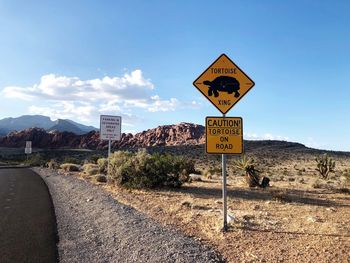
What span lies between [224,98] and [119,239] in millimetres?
3772

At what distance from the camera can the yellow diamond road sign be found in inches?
376

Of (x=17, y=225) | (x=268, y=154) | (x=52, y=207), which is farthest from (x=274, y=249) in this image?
(x=268, y=154)

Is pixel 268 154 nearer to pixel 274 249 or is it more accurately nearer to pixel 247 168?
pixel 247 168

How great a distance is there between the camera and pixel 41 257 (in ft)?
25.2

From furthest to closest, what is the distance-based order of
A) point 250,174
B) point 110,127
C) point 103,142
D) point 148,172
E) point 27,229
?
1. point 103,142
2. point 110,127
3. point 250,174
4. point 148,172
5. point 27,229

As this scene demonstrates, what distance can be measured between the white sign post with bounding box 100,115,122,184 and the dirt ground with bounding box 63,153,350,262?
419cm

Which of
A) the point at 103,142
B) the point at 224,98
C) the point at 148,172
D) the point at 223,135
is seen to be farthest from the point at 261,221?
the point at 103,142

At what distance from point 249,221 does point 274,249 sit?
252 centimetres

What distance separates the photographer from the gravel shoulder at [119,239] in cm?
759

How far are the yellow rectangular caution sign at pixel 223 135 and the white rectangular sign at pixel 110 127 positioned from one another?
11760 mm

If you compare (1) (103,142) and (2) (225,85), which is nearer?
(2) (225,85)

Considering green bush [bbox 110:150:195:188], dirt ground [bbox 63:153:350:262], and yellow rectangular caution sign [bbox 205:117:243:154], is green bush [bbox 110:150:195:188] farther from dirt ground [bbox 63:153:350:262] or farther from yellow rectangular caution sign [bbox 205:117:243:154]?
yellow rectangular caution sign [bbox 205:117:243:154]

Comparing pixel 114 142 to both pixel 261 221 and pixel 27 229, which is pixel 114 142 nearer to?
pixel 27 229

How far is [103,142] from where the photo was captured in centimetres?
14788
